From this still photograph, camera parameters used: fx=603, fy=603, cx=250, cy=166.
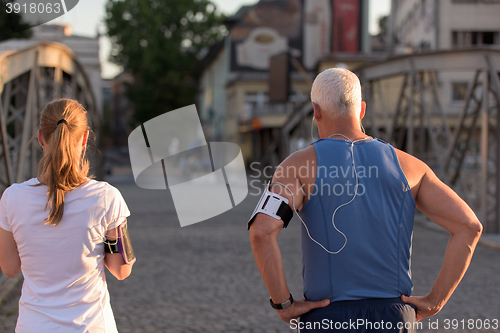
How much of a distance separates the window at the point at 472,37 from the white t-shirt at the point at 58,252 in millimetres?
32125

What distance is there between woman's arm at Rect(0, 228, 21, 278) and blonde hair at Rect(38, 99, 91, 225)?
0.21 metres

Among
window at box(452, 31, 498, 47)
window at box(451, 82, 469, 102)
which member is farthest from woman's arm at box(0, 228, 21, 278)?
window at box(451, 82, 469, 102)

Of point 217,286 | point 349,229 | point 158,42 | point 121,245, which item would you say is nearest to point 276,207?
point 349,229

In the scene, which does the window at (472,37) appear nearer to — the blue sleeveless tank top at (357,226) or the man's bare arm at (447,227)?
the man's bare arm at (447,227)

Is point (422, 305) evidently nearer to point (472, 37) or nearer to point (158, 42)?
point (472, 37)

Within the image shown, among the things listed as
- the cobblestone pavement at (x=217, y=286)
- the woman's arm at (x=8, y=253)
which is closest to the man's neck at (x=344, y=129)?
the woman's arm at (x=8, y=253)

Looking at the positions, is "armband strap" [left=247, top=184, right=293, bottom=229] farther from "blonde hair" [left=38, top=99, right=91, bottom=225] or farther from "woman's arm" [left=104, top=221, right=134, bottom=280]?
"blonde hair" [left=38, top=99, right=91, bottom=225]

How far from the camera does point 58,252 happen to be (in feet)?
7.55

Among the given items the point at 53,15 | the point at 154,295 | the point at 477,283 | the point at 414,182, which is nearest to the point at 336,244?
the point at 414,182

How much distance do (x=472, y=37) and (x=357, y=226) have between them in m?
32.5

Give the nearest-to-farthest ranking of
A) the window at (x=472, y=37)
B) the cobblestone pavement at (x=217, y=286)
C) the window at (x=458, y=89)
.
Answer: the cobblestone pavement at (x=217, y=286)
the window at (x=472, y=37)
the window at (x=458, y=89)

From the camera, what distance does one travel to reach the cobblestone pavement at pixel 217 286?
549cm

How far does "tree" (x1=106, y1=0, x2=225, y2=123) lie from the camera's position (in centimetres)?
5169

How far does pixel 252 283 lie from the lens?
720 cm
